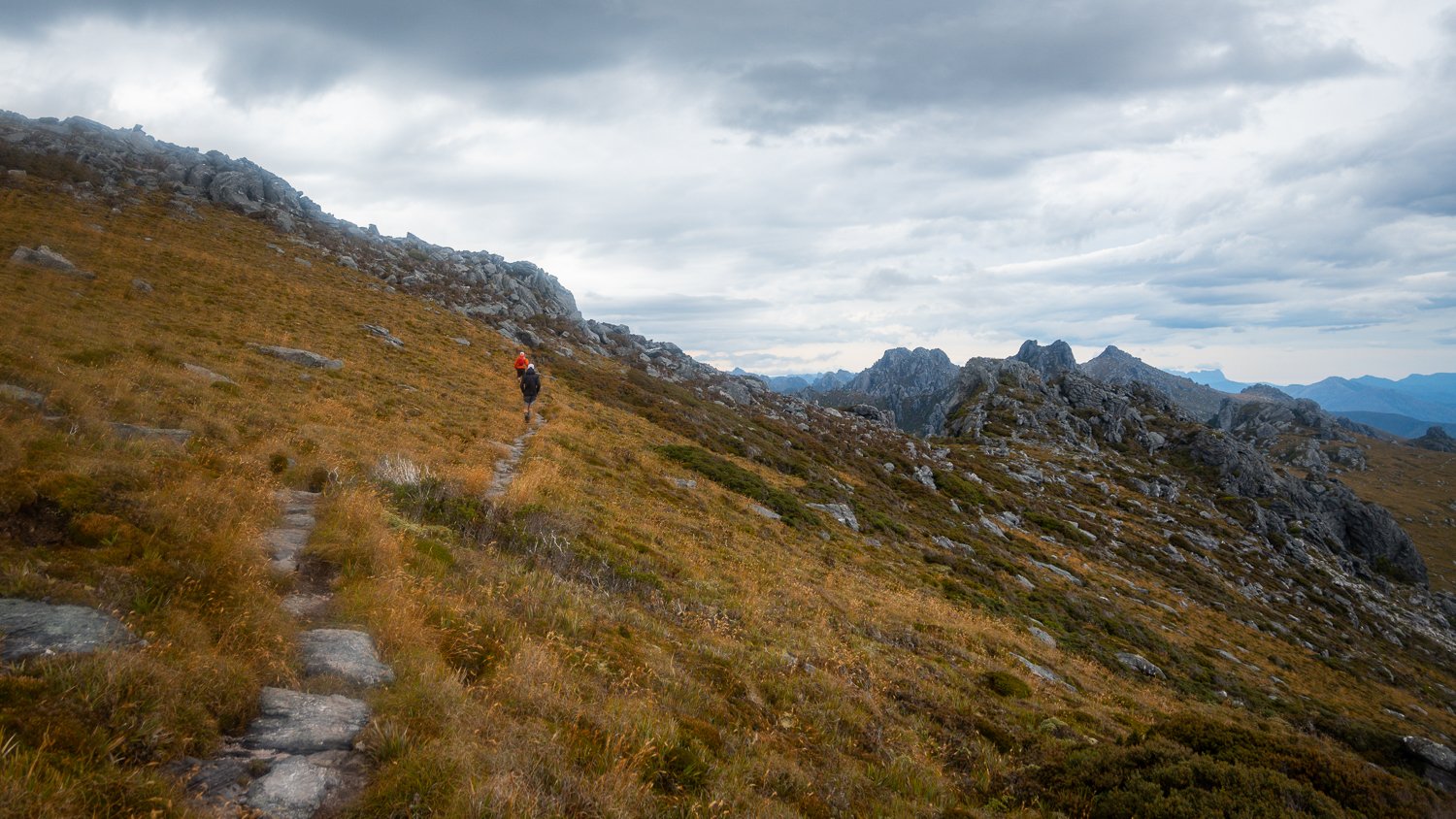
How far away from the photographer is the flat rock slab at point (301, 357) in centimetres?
2159

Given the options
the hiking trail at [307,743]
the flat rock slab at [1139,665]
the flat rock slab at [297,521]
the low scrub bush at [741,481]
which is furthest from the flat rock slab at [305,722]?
the flat rock slab at [1139,665]

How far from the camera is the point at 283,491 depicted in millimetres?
10523

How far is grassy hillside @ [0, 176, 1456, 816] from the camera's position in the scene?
15.5 ft

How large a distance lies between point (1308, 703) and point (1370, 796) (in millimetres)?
31748

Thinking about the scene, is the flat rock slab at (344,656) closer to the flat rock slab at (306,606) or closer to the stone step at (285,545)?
the flat rock slab at (306,606)

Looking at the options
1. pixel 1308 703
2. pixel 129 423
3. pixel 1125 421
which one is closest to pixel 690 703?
pixel 129 423

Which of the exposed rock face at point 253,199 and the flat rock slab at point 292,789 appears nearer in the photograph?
the flat rock slab at point 292,789

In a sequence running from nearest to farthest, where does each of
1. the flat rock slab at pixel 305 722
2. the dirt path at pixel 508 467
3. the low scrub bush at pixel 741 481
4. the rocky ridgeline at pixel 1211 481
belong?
the flat rock slab at pixel 305 722, the dirt path at pixel 508 467, the low scrub bush at pixel 741 481, the rocky ridgeline at pixel 1211 481

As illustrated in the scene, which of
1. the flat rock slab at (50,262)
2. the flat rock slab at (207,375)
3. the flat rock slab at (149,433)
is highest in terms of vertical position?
the flat rock slab at (50,262)

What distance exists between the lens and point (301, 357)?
22.2m

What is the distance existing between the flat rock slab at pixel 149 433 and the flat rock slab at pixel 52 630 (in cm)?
609

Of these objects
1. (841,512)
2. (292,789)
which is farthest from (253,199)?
(292,789)

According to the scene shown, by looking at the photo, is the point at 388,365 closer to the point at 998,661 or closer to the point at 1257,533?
the point at 998,661

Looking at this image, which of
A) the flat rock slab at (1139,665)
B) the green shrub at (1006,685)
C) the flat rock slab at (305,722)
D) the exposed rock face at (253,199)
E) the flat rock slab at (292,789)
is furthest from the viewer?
the exposed rock face at (253,199)
